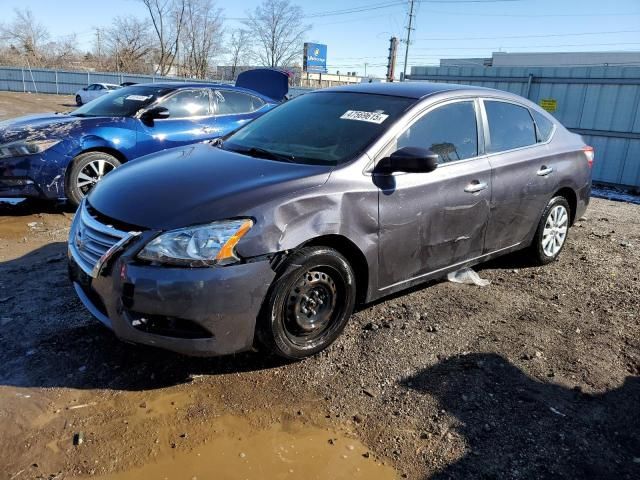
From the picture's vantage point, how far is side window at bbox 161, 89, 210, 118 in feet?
22.4

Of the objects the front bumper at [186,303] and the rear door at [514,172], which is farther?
the rear door at [514,172]

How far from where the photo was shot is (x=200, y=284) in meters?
2.57

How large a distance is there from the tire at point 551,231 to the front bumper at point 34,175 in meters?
5.18

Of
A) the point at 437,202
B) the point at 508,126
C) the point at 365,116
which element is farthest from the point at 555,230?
the point at 365,116

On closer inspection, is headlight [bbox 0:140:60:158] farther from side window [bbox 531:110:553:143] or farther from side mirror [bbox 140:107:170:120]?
side window [bbox 531:110:553:143]

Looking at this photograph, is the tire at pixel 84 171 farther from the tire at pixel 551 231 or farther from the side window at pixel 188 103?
the tire at pixel 551 231

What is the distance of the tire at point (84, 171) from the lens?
19.4 feet

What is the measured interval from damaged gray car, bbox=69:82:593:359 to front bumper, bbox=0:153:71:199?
269 cm

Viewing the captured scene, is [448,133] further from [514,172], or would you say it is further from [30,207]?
[30,207]

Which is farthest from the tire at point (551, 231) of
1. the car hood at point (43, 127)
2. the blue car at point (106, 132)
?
the car hood at point (43, 127)

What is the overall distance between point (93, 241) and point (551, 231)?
4118mm

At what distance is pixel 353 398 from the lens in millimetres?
2822

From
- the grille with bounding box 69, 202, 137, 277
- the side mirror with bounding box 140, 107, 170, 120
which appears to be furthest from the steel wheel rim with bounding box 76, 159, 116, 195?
the grille with bounding box 69, 202, 137, 277

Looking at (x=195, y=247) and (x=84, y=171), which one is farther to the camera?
(x=84, y=171)
